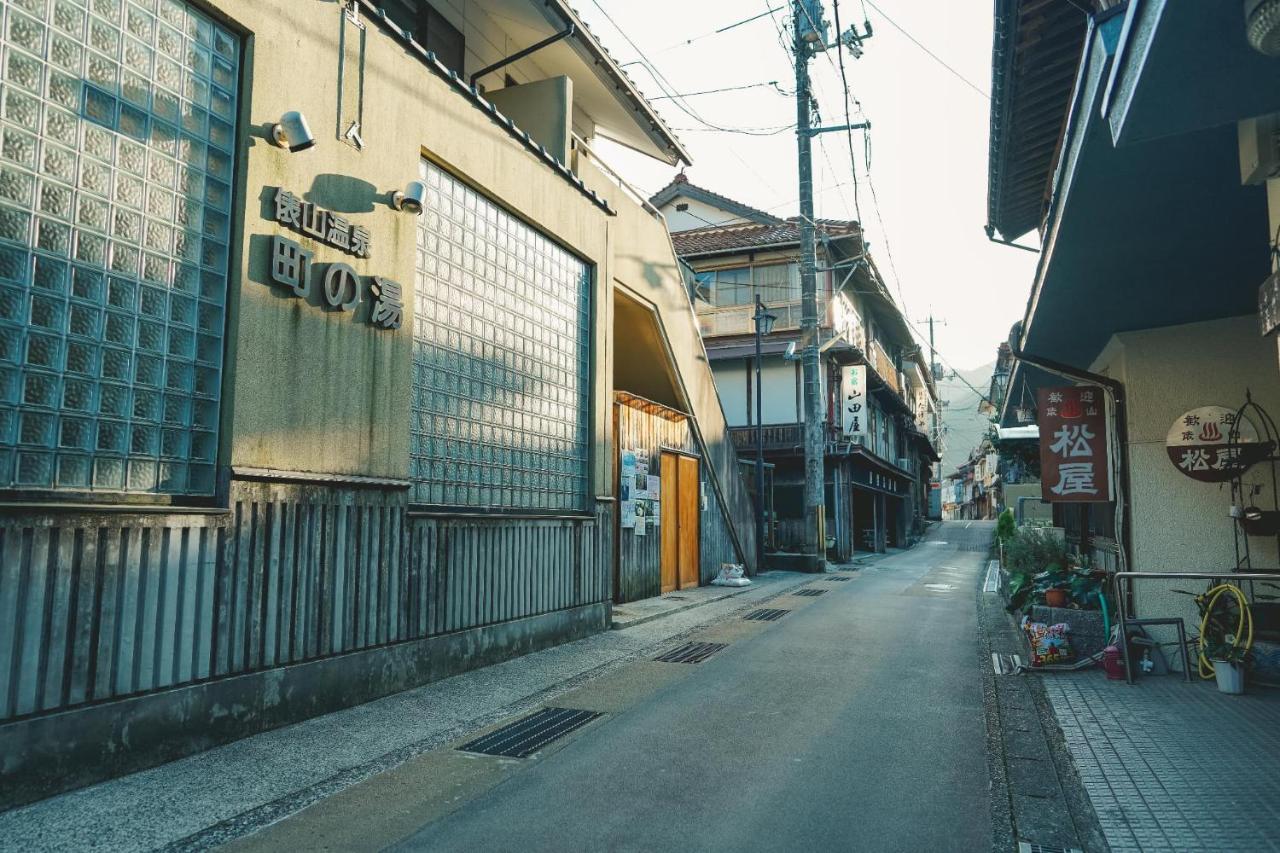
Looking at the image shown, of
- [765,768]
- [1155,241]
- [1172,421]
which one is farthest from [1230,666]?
[765,768]

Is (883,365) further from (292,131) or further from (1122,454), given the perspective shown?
(292,131)

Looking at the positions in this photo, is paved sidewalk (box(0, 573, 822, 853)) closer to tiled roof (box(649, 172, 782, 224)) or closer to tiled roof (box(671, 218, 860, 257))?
tiled roof (box(671, 218, 860, 257))

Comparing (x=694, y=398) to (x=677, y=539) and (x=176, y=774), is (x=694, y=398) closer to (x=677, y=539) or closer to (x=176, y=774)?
(x=677, y=539)

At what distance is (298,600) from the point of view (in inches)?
228

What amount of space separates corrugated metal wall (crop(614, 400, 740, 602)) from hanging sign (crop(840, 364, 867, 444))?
32.1 ft

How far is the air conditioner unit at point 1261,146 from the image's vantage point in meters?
3.58

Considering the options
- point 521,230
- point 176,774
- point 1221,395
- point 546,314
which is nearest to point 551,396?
point 546,314

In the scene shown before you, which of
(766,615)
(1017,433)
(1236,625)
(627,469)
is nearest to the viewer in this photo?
(1236,625)

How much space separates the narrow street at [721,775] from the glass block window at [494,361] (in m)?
2.47

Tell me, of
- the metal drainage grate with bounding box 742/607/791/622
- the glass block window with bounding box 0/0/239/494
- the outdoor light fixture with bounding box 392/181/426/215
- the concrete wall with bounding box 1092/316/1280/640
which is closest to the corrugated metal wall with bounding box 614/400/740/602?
the metal drainage grate with bounding box 742/607/791/622

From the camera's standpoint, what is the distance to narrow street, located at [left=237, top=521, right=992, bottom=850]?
→ 152 inches

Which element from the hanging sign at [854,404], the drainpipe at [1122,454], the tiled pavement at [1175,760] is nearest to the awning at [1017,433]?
the drainpipe at [1122,454]

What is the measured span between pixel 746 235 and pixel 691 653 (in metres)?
19.5

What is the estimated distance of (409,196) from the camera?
22.7 ft
